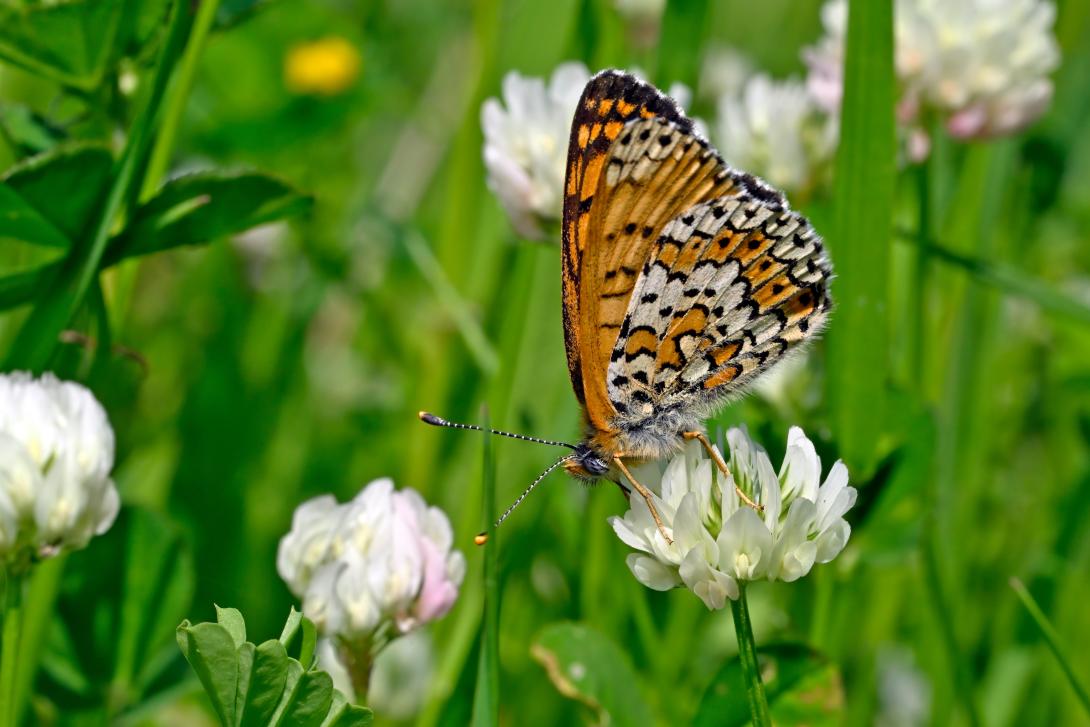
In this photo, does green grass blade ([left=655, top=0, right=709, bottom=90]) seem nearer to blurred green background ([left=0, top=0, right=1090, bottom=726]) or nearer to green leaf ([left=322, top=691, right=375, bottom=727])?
blurred green background ([left=0, top=0, right=1090, bottom=726])

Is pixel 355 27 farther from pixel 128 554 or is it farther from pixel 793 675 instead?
pixel 793 675

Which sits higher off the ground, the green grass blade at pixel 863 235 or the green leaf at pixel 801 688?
the green grass blade at pixel 863 235

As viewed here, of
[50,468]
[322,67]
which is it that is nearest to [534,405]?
[50,468]

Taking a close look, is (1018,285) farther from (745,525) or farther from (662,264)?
(745,525)

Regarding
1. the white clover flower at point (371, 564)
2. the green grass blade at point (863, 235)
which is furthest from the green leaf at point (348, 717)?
the green grass blade at point (863, 235)

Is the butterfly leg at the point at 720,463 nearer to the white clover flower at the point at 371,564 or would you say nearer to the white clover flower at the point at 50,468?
the white clover flower at the point at 371,564

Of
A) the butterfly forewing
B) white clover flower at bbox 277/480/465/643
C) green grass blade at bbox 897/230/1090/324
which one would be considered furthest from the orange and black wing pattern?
green grass blade at bbox 897/230/1090/324

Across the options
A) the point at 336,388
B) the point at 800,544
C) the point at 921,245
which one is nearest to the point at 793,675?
the point at 800,544
